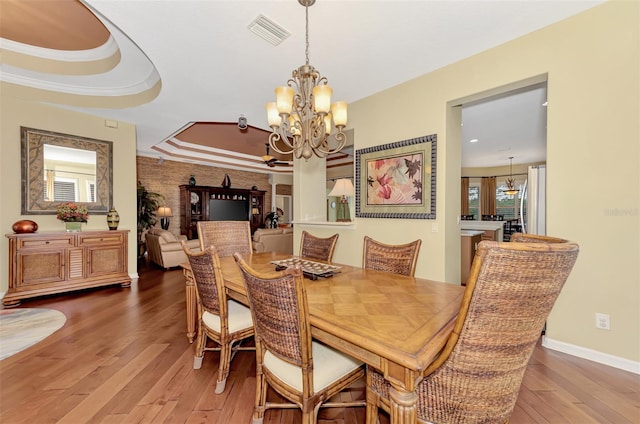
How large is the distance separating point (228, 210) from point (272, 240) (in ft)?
9.99

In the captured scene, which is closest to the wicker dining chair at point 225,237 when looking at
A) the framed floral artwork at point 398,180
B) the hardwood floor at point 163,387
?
the hardwood floor at point 163,387

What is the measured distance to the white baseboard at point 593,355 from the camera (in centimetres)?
192

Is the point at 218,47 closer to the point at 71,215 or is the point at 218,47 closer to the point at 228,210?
the point at 71,215

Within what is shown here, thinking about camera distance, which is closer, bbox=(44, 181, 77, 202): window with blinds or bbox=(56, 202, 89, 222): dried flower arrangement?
bbox=(56, 202, 89, 222): dried flower arrangement

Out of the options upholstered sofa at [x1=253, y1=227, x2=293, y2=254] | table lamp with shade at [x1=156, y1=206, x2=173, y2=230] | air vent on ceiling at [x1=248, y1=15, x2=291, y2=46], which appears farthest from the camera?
table lamp with shade at [x1=156, y1=206, x2=173, y2=230]

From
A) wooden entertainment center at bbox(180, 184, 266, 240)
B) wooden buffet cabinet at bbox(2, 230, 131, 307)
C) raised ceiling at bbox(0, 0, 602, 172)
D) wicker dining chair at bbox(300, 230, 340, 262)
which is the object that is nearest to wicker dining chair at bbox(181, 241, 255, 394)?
A: wicker dining chair at bbox(300, 230, 340, 262)

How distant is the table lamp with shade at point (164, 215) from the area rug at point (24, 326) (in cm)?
398

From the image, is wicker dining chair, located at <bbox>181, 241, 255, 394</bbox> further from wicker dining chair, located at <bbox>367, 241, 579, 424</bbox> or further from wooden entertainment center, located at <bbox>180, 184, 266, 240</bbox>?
wooden entertainment center, located at <bbox>180, 184, 266, 240</bbox>

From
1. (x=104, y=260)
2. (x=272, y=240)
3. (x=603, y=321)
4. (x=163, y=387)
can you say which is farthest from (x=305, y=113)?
(x=272, y=240)

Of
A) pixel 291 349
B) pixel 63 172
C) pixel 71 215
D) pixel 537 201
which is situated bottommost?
pixel 291 349

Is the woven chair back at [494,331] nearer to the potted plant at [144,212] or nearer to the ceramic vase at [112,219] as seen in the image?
the ceramic vase at [112,219]

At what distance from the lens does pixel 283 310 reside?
3.71ft

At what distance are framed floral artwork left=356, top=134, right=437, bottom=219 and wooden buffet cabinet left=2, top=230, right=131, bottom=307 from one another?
3914mm

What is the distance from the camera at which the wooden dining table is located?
2.92 feet
